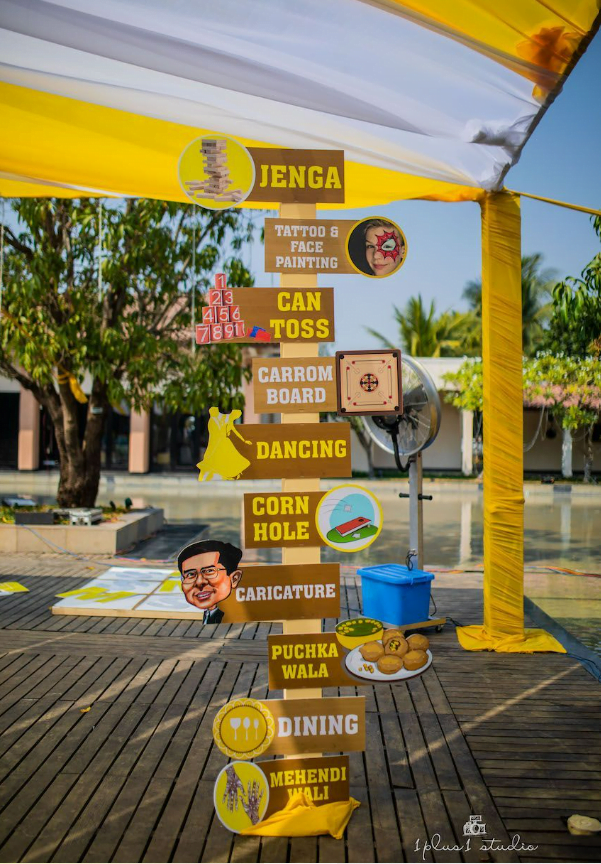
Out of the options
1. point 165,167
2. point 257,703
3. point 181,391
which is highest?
point 165,167

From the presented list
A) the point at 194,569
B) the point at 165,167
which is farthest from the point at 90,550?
the point at 194,569

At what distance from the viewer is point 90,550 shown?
30.2 feet

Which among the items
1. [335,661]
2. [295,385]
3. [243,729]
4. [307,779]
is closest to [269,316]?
[295,385]

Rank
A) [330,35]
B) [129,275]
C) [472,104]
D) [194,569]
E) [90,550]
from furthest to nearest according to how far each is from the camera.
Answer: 1. [129,275]
2. [90,550]
3. [472,104]
4. [330,35]
5. [194,569]

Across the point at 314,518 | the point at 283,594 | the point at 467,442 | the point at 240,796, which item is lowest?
the point at 240,796

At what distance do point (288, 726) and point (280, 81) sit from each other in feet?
10.0

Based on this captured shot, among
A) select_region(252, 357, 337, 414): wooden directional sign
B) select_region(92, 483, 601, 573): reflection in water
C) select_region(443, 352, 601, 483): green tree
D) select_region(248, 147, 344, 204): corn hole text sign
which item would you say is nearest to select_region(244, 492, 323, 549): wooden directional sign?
select_region(252, 357, 337, 414): wooden directional sign

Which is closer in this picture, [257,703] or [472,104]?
[257,703]

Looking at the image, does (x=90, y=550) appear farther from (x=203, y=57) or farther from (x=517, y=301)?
(x=203, y=57)

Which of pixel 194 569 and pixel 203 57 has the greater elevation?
pixel 203 57

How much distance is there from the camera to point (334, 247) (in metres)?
3.16

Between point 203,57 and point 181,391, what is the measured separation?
6429 mm

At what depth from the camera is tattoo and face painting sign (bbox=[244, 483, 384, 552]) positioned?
119 inches

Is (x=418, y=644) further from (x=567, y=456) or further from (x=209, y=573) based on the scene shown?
(x=567, y=456)
